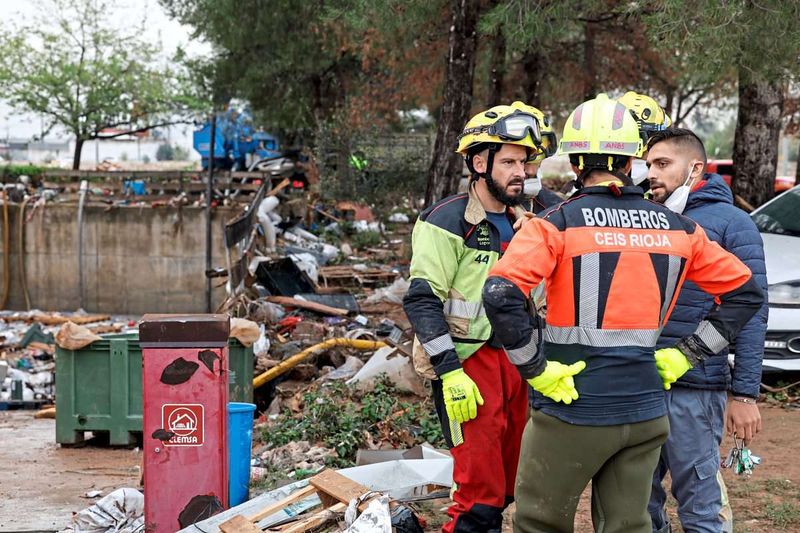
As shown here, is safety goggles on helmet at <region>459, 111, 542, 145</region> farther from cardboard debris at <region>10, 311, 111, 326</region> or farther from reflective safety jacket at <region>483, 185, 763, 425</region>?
cardboard debris at <region>10, 311, 111, 326</region>

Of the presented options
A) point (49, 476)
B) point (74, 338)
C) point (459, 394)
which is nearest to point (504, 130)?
point (459, 394)

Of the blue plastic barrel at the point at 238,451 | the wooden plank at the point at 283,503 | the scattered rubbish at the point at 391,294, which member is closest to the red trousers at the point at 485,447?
the wooden plank at the point at 283,503

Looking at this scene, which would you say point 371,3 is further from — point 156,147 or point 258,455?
point 156,147

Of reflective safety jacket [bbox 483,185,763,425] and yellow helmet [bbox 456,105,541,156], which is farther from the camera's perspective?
yellow helmet [bbox 456,105,541,156]

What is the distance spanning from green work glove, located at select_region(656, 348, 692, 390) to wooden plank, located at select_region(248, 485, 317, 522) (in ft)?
6.26

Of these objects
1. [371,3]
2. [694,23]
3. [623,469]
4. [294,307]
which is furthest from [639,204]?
[294,307]

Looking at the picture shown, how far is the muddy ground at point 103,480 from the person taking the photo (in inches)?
209

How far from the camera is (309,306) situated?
1344cm

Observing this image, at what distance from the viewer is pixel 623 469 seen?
3309 mm

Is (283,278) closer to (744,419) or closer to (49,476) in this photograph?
(49,476)

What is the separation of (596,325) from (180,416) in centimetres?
260

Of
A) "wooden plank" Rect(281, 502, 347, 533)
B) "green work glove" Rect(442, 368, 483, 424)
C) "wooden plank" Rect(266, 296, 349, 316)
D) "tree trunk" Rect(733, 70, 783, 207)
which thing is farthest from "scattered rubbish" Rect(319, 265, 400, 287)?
"green work glove" Rect(442, 368, 483, 424)

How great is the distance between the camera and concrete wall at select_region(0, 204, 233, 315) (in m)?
21.7

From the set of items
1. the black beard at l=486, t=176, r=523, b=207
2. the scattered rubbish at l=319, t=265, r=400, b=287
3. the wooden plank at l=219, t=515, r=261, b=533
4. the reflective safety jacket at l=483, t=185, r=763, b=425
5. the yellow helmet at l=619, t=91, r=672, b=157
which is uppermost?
the yellow helmet at l=619, t=91, r=672, b=157
